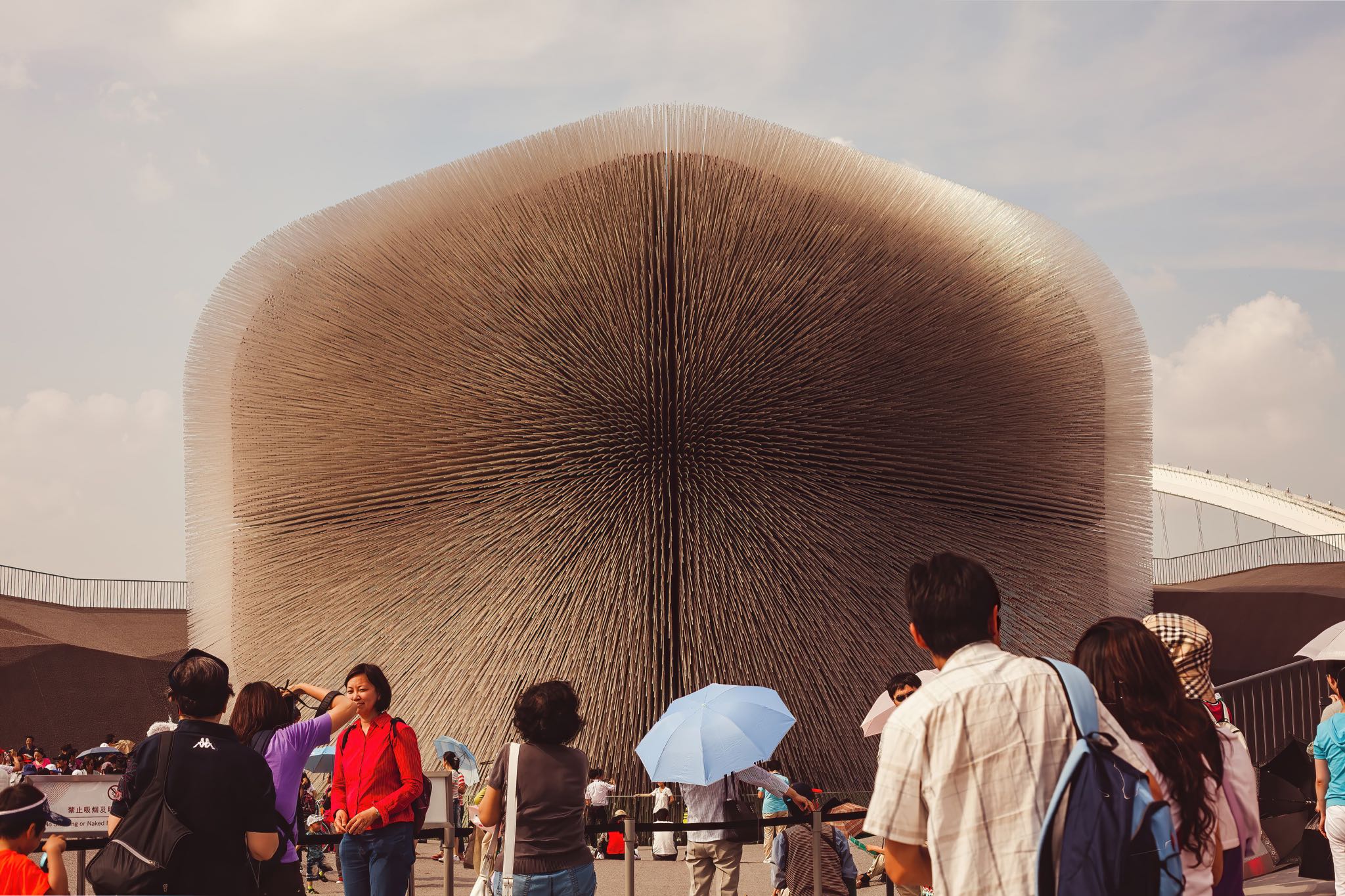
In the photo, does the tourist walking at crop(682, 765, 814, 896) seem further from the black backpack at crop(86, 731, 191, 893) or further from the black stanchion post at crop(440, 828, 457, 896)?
the black backpack at crop(86, 731, 191, 893)

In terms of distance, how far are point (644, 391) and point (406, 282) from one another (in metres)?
3.02

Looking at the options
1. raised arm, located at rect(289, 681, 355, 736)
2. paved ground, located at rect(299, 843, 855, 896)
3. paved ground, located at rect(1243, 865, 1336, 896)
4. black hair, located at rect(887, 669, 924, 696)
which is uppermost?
raised arm, located at rect(289, 681, 355, 736)

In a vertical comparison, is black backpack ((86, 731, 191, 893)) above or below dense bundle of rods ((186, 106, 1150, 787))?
below

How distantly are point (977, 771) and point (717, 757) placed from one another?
3.83 m

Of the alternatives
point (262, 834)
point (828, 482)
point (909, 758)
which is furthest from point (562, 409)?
point (909, 758)

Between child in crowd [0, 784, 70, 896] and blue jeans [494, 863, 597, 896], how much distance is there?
50.0 inches

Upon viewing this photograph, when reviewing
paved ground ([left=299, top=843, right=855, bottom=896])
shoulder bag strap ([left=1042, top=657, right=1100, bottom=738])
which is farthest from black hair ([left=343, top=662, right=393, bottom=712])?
paved ground ([left=299, top=843, right=855, bottom=896])

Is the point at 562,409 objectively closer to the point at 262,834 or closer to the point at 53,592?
the point at 262,834

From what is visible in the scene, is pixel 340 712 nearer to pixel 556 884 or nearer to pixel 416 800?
pixel 416 800

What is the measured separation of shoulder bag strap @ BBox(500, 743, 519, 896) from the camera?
3.81 metres

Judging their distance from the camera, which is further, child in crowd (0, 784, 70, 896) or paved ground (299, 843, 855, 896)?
paved ground (299, 843, 855, 896)

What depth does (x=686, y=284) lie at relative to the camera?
1342cm

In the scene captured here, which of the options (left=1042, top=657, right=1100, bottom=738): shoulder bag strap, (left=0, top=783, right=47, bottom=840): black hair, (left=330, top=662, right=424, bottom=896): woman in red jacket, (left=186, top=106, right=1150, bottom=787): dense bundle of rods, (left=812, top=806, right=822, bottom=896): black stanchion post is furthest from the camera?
(left=186, top=106, right=1150, bottom=787): dense bundle of rods

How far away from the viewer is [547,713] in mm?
3850
